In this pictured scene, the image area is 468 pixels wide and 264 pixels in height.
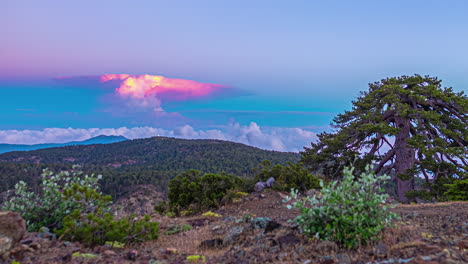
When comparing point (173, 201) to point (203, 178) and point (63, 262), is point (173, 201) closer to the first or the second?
point (203, 178)

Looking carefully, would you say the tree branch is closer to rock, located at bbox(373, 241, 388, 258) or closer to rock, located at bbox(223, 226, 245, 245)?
rock, located at bbox(223, 226, 245, 245)

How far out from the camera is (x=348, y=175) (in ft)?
18.3

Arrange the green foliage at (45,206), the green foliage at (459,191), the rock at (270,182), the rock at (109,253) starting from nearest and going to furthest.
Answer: the rock at (109,253) → the green foliage at (45,206) → the green foliage at (459,191) → the rock at (270,182)

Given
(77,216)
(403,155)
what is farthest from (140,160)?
(77,216)

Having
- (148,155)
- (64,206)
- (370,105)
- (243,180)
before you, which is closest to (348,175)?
(64,206)

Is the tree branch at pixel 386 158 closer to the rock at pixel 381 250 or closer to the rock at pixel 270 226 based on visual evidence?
the rock at pixel 270 226

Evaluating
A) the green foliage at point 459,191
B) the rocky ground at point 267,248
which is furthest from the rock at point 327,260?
the green foliage at point 459,191

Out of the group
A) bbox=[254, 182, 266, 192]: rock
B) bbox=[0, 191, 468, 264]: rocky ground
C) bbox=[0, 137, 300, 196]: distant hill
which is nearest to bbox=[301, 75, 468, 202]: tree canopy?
bbox=[254, 182, 266, 192]: rock

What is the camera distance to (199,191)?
1341cm

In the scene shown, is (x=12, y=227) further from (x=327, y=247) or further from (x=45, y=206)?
(x=327, y=247)

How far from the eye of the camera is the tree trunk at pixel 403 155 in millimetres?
19688

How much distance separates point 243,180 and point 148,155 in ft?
216

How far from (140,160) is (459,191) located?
68.7 meters

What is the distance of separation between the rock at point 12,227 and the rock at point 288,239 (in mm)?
4160
